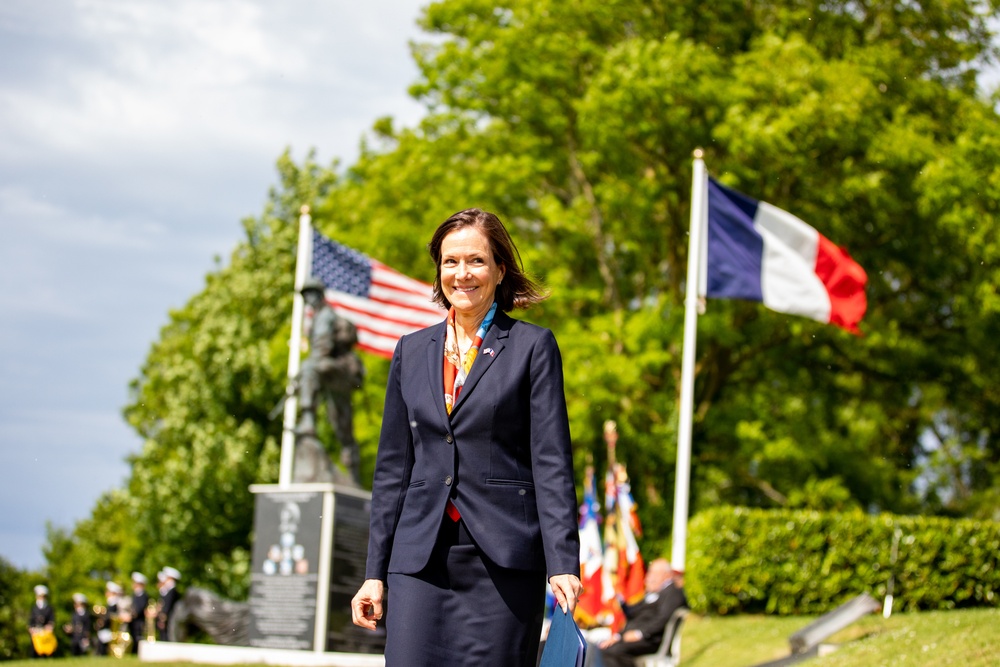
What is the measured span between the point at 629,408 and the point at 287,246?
16.2m

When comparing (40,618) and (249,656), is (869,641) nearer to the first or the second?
(249,656)

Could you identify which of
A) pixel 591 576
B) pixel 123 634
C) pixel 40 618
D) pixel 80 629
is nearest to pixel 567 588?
pixel 591 576

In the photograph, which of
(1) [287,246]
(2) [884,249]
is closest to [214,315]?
(1) [287,246]

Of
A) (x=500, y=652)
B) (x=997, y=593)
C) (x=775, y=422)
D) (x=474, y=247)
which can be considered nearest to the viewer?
(x=500, y=652)

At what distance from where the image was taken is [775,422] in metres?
25.8

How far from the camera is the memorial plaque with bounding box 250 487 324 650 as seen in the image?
15.1m

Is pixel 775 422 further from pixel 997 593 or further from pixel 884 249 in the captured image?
pixel 997 593

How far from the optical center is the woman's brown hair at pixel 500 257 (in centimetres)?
422

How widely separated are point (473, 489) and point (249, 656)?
477 inches

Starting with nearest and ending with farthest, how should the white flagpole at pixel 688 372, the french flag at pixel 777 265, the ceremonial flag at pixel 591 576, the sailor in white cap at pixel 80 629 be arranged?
the white flagpole at pixel 688 372
the french flag at pixel 777 265
the ceremonial flag at pixel 591 576
the sailor in white cap at pixel 80 629

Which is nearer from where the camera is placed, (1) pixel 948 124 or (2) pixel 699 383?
(1) pixel 948 124

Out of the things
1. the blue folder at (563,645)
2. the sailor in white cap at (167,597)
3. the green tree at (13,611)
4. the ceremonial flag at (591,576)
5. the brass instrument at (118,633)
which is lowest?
the green tree at (13,611)

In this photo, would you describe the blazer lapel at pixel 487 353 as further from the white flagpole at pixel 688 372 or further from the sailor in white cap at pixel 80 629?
the sailor in white cap at pixel 80 629

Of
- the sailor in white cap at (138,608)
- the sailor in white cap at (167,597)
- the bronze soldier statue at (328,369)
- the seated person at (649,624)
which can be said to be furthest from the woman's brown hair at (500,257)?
the sailor in white cap at (138,608)
